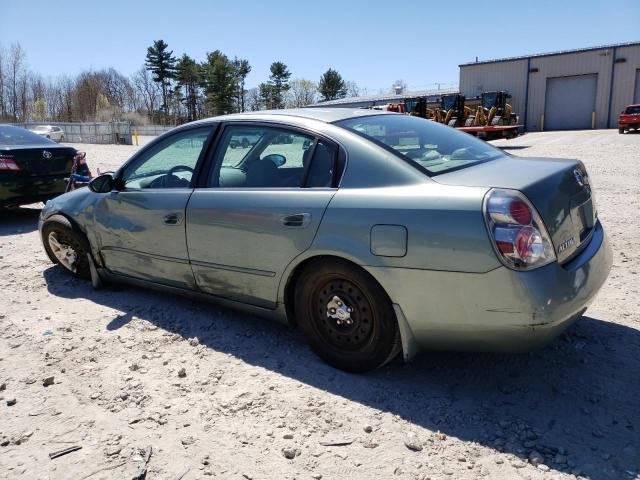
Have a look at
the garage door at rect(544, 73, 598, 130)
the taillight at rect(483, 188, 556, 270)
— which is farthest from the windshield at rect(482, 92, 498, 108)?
the taillight at rect(483, 188, 556, 270)

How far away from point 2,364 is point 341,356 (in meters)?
2.29

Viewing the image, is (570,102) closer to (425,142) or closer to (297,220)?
(425,142)

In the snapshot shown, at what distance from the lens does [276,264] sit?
320 centimetres

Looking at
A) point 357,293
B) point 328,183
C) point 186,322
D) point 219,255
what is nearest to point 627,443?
point 357,293

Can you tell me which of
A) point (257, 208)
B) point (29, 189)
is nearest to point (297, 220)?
point (257, 208)

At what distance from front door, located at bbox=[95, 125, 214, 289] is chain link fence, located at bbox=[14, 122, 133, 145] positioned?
37.4 meters

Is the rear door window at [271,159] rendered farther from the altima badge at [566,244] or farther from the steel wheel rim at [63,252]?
the steel wheel rim at [63,252]

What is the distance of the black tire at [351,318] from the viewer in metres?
2.85

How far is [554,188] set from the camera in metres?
2.71

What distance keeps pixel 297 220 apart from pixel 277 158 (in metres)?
Result: 0.76

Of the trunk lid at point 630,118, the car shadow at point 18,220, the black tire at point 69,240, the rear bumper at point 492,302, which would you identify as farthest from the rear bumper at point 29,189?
the trunk lid at point 630,118

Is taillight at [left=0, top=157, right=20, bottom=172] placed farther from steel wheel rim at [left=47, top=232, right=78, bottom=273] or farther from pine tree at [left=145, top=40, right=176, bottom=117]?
pine tree at [left=145, top=40, right=176, bottom=117]

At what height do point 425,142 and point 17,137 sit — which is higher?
point 17,137

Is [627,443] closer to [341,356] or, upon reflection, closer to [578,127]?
[341,356]
